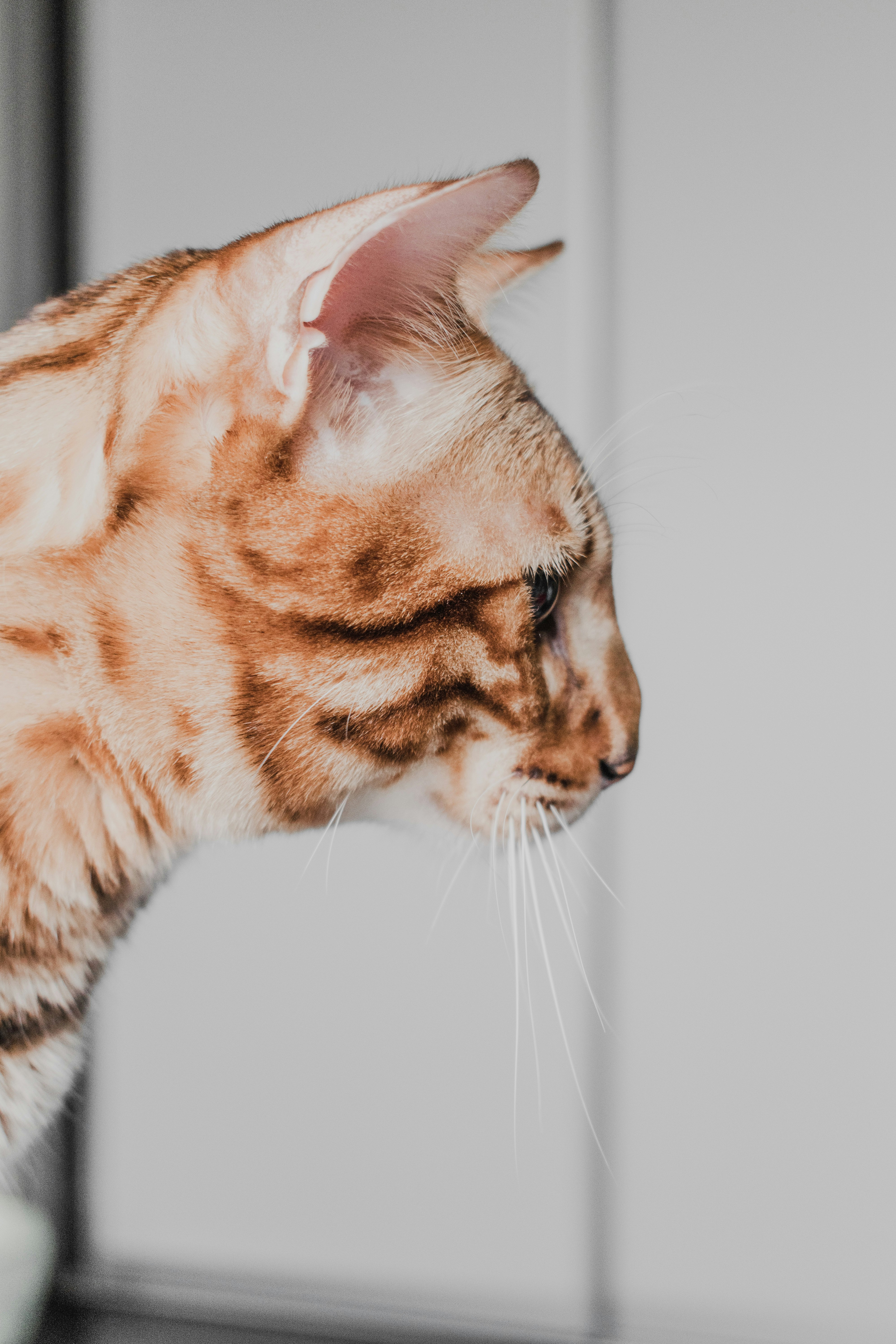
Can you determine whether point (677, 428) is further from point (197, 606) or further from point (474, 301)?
point (197, 606)

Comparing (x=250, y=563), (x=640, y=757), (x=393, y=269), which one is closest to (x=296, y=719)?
(x=250, y=563)

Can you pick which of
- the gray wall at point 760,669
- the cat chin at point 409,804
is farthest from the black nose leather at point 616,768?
the gray wall at point 760,669

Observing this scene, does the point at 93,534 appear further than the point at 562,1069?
No

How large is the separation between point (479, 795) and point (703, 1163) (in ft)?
2.07

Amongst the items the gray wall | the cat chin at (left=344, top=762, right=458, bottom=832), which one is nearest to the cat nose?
the cat chin at (left=344, top=762, right=458, bottom=832)

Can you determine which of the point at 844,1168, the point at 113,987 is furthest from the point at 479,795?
the point at 113,987

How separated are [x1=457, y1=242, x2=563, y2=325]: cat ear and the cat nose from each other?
0.89 feet

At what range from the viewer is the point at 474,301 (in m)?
0.55

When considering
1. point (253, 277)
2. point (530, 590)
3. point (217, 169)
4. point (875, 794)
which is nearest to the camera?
point (253, 277)

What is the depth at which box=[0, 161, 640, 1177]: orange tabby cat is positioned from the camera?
1.45 feet

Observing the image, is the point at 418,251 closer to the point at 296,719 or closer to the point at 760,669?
the point at 296,719

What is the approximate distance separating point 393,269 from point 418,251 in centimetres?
1

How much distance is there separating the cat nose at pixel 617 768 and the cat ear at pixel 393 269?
28cm

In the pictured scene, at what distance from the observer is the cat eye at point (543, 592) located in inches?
20.7
